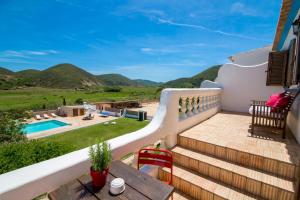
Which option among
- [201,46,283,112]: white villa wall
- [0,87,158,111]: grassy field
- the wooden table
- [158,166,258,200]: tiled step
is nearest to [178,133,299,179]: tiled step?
[158,166,258,200]: tiled step

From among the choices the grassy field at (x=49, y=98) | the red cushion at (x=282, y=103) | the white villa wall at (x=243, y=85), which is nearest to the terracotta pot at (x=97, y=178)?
the red cushion at (x=282, y=103)

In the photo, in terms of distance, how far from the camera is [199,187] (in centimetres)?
240

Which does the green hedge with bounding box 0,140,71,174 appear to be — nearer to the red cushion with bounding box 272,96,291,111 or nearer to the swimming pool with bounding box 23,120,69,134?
the red cushion with bounding box 272,96,291,111

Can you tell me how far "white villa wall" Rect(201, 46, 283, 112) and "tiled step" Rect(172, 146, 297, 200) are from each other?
15.6 ft

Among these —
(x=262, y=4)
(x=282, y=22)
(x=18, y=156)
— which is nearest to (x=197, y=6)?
(x=262, y=4)

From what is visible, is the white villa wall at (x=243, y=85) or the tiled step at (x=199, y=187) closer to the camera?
the tiled step at (x=199, y=187)

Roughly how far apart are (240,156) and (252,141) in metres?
0.79

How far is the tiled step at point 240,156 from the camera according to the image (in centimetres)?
233

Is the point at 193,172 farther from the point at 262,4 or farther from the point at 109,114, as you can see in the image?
the point at 109,114

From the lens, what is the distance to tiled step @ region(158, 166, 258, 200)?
222 cm

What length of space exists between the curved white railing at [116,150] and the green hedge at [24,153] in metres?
2.55

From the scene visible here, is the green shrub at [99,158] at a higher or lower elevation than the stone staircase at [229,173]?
higher

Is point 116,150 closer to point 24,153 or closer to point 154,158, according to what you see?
point 154,158

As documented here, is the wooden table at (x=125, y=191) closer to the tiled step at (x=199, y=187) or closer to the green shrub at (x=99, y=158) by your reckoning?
the green shrub at (x=99, y=158)
